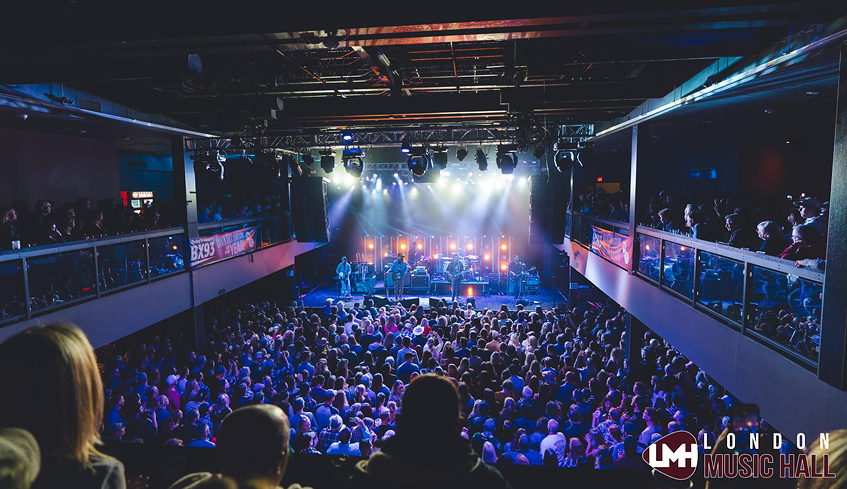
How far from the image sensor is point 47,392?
4.46ft

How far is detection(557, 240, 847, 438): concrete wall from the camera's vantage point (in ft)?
12.4

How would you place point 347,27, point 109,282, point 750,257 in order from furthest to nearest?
1. point 109,282
2. point 750,257
3. point 347,27

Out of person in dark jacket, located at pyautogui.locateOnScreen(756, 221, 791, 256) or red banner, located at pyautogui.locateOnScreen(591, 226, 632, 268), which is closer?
person in dark jacket, located at pyautogui.locateOnScreen(756, 221, 791, 256)

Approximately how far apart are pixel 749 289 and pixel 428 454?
4767 millimetres

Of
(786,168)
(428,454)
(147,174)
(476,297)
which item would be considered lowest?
(476,297)

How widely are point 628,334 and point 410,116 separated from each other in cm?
655

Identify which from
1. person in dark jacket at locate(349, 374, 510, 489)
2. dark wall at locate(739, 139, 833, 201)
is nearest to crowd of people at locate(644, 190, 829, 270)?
person in dark jacket at locate(349, 374, 510, 489)

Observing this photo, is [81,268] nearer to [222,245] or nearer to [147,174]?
[222,245]

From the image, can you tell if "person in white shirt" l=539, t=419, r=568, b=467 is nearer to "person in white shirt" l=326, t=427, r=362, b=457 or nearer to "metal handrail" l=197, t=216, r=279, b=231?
"person in white shirt" l=326, t=427, r=362, b=457

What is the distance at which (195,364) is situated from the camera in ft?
29.7

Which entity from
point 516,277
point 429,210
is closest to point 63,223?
A: point 516,277

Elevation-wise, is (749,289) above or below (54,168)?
below

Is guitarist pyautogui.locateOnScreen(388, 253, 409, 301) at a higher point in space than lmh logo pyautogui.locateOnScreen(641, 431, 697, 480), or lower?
lower

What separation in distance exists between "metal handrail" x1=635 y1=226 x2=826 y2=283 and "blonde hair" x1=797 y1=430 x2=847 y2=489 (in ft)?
9.95
